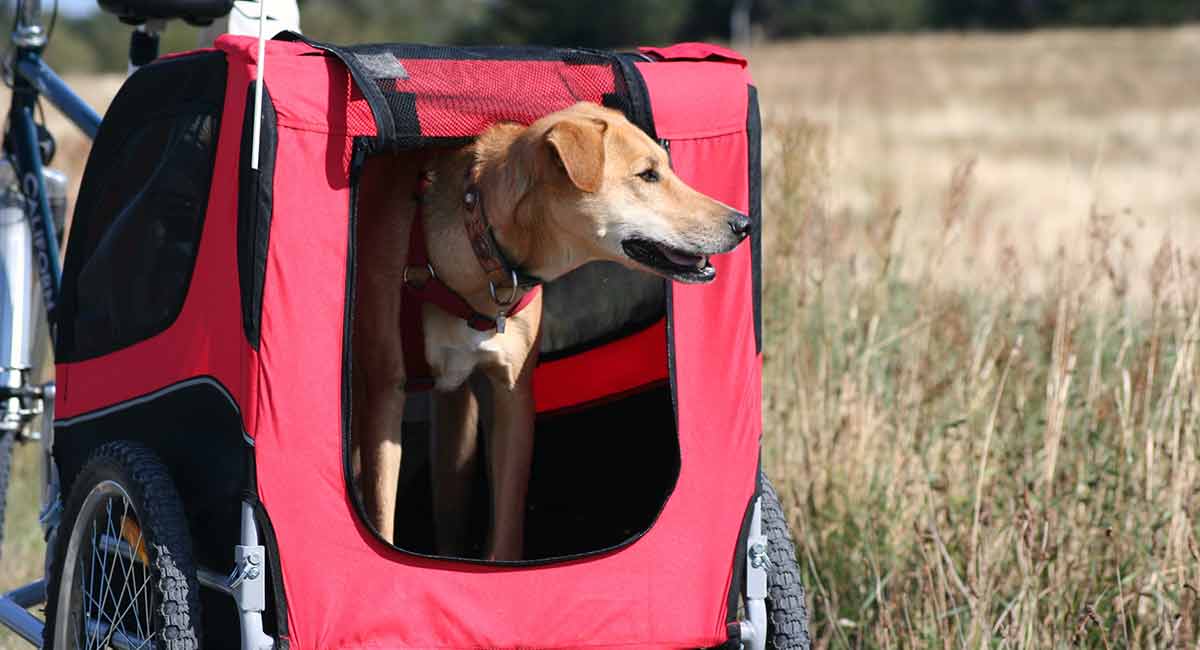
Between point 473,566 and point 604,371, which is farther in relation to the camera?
point 604,371

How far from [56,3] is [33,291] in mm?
985

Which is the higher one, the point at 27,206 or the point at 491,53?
the point at 491,53

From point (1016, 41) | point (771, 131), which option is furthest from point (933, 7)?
point (771, 131)

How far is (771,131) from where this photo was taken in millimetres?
5250

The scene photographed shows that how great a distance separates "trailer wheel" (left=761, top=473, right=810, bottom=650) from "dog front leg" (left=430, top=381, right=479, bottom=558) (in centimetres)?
119

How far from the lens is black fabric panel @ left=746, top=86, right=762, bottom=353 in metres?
3.25

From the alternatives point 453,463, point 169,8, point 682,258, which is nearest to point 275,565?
point 682,258

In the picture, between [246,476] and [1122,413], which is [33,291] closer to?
[246,476]

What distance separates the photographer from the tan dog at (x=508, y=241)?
3.25 m

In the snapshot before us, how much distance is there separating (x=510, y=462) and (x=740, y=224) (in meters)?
0.94

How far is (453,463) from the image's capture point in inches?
166

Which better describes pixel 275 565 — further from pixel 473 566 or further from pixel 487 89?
pixel 487 89

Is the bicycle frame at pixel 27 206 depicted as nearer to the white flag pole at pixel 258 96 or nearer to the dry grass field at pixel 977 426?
the white flag pole at pixel 258 96

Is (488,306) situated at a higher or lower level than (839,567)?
higher
